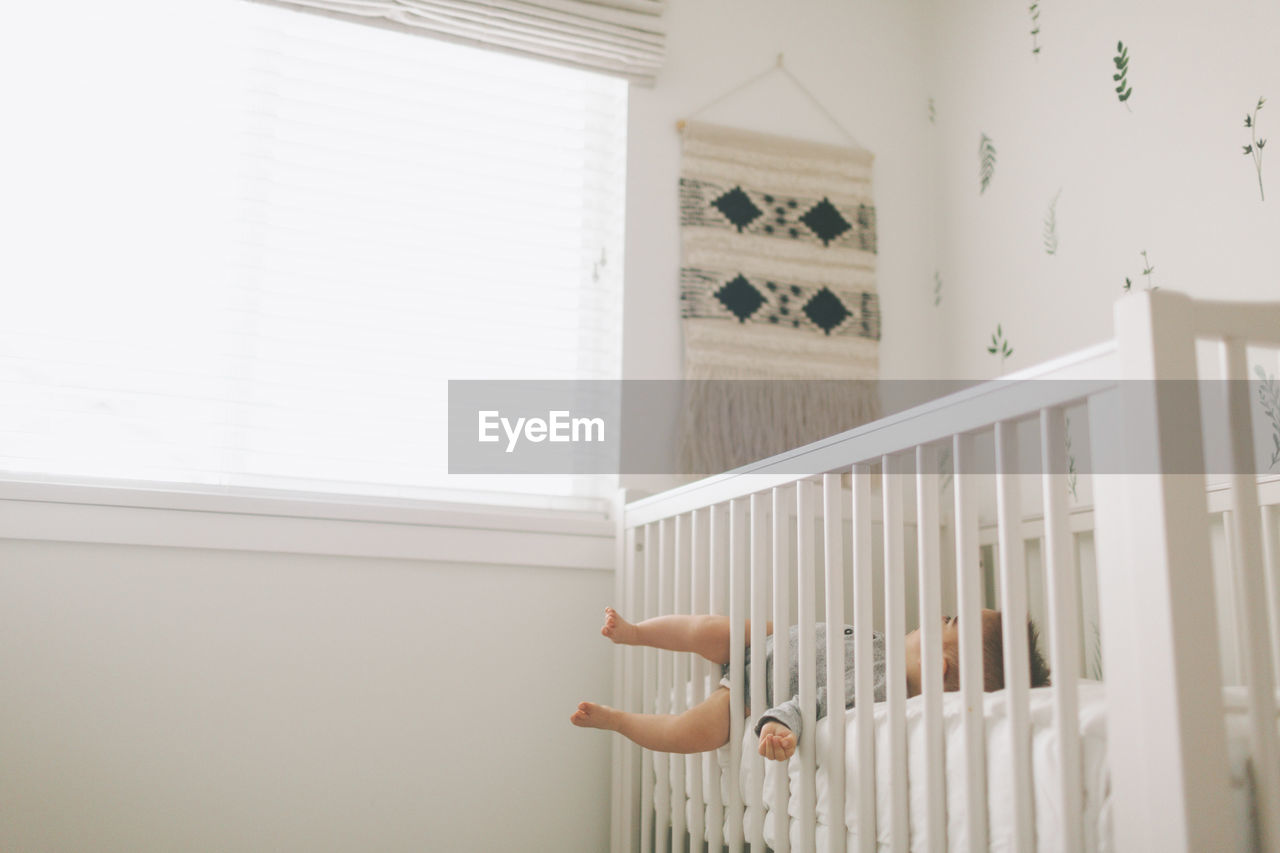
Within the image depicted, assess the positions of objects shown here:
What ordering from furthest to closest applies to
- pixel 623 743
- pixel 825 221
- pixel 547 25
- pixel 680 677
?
pixel 825 221 < pixel 547 25 < pixel 623 743 < pixel 680 677

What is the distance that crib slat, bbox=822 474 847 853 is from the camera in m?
1.08

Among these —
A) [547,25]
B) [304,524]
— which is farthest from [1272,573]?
[547,25]

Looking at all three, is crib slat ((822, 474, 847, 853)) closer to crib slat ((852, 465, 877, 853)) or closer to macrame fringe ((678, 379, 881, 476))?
crib slat ((852, 465, 877, 853))

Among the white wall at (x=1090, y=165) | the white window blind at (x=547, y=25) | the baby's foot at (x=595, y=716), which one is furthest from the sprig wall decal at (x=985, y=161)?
the baby's foot at (x=595, y=716)

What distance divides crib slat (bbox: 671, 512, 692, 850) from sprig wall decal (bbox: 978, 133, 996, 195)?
1.14m

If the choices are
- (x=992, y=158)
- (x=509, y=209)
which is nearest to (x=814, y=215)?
(x=992, y=158)

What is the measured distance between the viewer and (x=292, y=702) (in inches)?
65.7

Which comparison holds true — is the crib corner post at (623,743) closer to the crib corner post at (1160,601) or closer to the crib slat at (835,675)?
the crib slat at (835,675)

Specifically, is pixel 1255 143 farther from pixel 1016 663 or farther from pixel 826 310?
pixel 1016 663

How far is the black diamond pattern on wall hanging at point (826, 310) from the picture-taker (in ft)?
7.00

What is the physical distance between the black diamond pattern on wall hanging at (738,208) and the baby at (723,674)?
0.99 metres

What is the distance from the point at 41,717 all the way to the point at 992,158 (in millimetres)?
2087

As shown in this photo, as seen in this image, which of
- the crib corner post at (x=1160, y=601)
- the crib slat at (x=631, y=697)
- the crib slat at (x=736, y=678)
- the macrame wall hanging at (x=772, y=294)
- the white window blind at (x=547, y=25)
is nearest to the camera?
the crib corner post at (x=1160, y=601)

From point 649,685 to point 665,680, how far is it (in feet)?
0.23
